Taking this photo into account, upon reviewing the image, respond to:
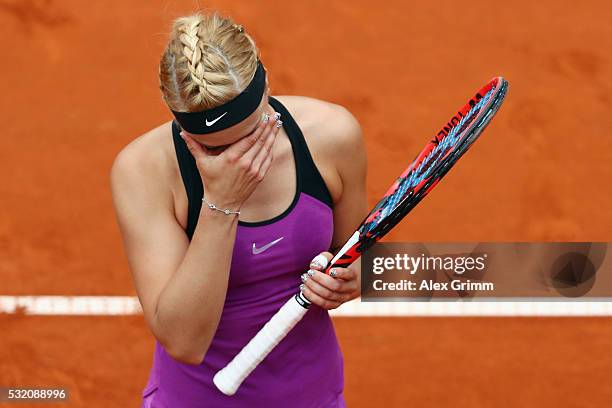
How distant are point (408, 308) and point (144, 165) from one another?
8.60ft

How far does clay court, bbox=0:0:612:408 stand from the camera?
182 inches

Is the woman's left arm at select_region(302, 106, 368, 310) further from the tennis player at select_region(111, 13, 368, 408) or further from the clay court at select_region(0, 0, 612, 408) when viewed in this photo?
the clay court at select_region(0, 0, 612, 408)

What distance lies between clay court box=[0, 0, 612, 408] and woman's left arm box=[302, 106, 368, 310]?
2092 mm

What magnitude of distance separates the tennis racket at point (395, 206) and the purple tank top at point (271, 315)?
5 centimetres

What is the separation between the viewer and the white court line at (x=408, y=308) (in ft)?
15.4

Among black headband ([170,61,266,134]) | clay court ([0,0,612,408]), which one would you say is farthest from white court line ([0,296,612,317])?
black headband ([170,61,266,134])

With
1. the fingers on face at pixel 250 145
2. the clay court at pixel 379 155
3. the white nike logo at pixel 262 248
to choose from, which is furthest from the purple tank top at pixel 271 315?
the clay court at pixel 379 155

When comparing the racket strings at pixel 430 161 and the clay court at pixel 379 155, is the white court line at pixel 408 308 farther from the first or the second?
the racket strings at pixel 430 161

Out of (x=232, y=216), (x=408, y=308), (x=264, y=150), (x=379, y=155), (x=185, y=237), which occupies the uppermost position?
Answer: (x=264, y=150)

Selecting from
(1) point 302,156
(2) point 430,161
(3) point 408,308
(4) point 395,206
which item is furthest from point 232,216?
(3) point 408,308

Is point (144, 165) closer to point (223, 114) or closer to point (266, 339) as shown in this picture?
point (223, 114)

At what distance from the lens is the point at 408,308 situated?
→ 4.72 meters

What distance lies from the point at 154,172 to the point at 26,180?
2946 millimetres

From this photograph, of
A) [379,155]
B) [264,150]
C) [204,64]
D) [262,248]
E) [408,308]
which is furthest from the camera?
[379,155]
